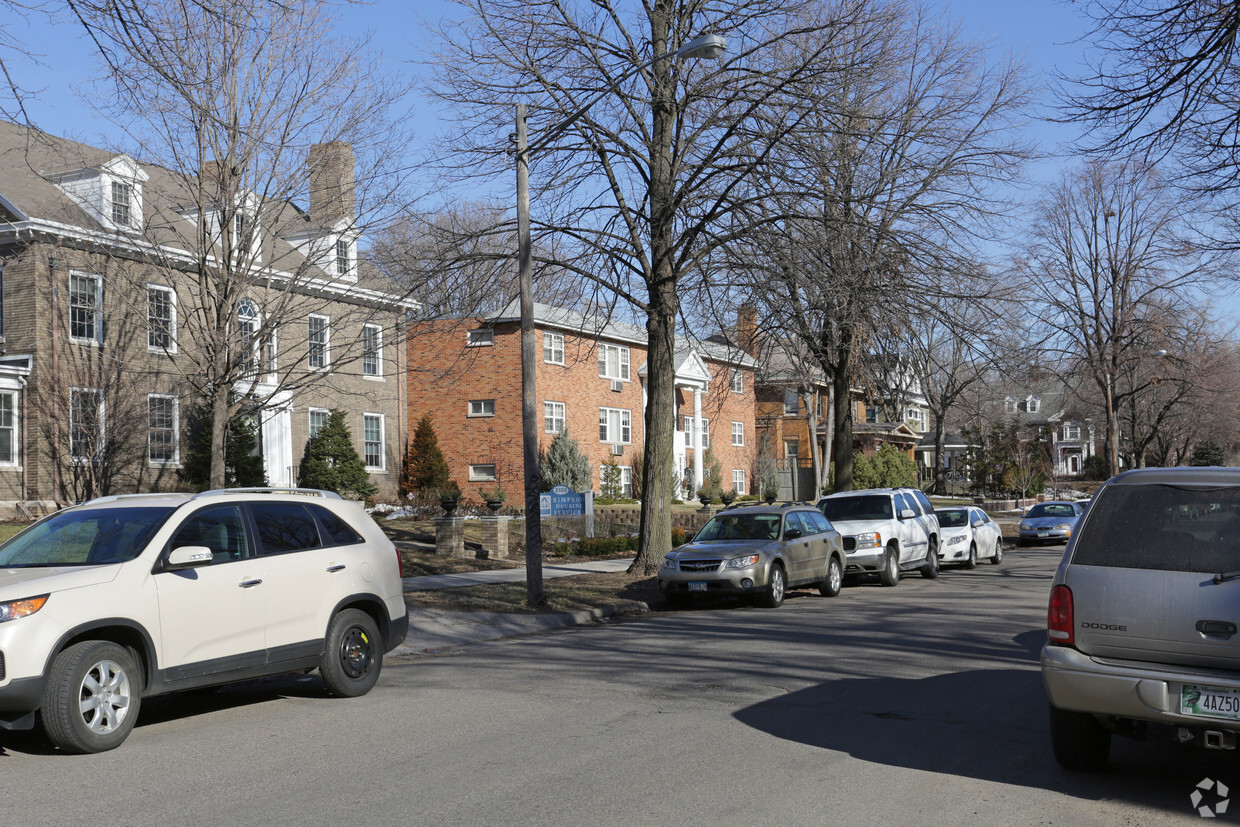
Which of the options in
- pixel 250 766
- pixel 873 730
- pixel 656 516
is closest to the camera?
pixel 250 766

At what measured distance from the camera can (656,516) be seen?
20.6 metres

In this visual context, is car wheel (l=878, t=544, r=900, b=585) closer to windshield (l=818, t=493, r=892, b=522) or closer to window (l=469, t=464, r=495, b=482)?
windshield (l=818, t=493, r=892, b=522)

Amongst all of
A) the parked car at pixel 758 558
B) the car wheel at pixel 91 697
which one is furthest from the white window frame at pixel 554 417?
the car wheel at pixel 91 697

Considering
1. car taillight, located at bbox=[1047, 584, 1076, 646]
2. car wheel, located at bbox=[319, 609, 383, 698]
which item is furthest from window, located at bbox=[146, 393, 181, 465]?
car taillight, located at bbox=[1047, 584, 1076, 646]

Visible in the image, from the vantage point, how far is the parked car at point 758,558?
54.4ft

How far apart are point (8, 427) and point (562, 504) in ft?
41.9

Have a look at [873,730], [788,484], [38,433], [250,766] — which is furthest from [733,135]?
[788,484]

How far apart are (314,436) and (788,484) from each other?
1797 centimetres

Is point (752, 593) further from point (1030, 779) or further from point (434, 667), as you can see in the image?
point (1030, 779)

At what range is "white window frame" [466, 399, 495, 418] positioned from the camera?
129ft

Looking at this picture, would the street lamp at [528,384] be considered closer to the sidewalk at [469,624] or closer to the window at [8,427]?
the sidewalk at [469,624]

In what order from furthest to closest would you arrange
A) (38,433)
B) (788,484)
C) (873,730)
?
1. (788,484)
2. (38,433)
3. (873,730)

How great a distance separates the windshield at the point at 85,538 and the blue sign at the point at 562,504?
17.5m

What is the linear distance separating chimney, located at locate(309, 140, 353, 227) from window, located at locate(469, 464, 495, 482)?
21170 mm
